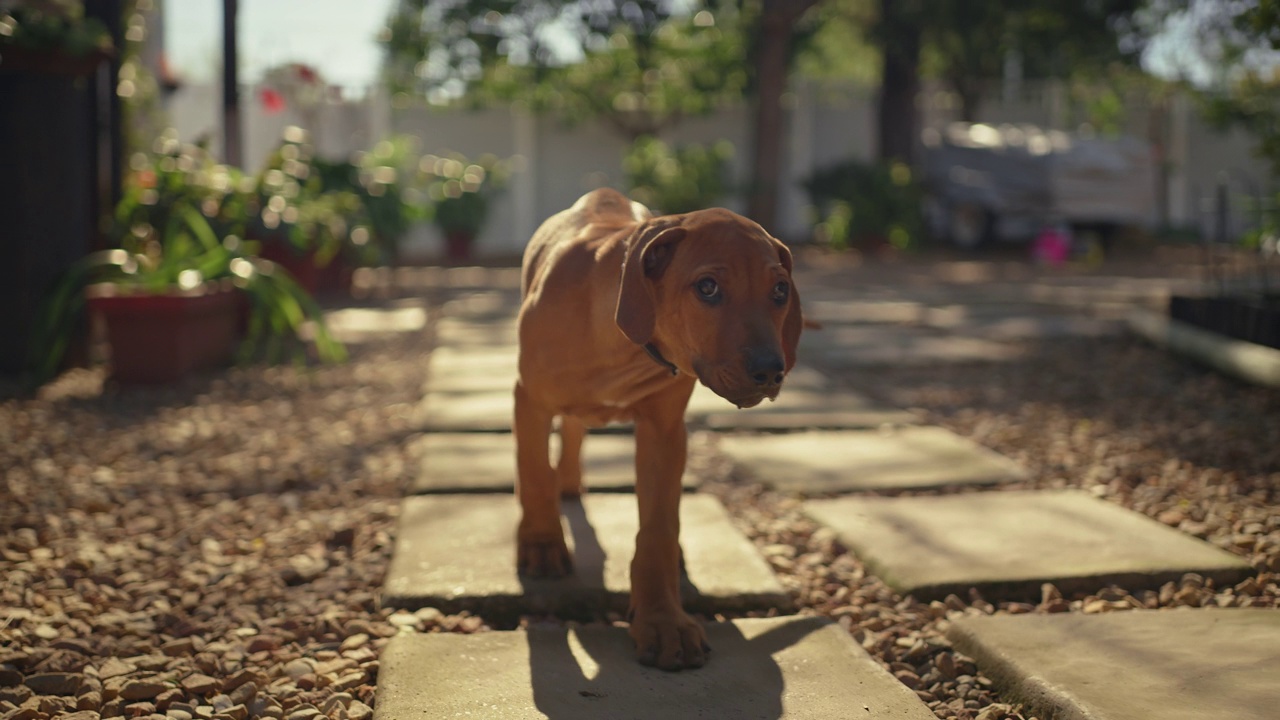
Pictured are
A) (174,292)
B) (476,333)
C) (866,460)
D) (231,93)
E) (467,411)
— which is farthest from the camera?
(231,93)

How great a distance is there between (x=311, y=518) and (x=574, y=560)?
101 centimetres

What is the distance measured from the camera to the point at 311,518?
3.59 meters

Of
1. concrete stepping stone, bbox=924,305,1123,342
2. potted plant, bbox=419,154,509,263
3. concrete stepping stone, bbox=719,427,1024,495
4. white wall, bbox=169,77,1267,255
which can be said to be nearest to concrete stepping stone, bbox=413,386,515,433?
concrete stepping stone, bbox=719,427,1024,495

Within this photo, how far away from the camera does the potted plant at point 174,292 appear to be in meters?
5.62

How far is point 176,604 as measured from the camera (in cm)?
284

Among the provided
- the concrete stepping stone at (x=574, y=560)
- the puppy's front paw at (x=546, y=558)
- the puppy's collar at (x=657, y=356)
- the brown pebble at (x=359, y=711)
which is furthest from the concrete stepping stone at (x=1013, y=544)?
the brown pebble at (x=359, y=711)

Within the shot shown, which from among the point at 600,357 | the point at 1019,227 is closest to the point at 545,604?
the point at 600,357

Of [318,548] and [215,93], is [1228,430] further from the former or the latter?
[215,93]

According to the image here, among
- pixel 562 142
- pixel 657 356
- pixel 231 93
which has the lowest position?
pixel 657 356

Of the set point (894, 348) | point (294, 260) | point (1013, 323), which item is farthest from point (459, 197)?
point (894, 348)

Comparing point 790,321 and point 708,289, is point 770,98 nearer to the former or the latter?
point 790,321

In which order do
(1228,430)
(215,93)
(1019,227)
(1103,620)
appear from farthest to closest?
(215,93) → (1019,227) → (1228,430) → (1103,620)

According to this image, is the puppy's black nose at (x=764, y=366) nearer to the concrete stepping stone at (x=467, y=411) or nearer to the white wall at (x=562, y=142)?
the concrete stepping stone at (x=467, y=411)

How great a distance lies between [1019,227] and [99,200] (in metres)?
12.4
